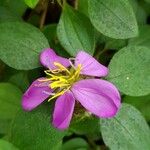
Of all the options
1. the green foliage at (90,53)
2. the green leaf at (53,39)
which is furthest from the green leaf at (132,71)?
the green leaf at (53,39)

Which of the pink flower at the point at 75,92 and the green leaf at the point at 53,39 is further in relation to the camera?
the green leaf at the point at 53,39

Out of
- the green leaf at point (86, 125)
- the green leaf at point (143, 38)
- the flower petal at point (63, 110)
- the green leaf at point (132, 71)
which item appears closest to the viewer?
the flower petal at point (63, 110)

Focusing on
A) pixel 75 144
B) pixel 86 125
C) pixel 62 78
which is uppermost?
pixel 62 78

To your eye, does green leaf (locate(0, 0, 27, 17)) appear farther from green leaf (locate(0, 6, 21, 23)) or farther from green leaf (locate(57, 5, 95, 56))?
green leaf (locate(57, 5, 95, 56))

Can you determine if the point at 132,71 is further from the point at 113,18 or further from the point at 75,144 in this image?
the point at 75,144

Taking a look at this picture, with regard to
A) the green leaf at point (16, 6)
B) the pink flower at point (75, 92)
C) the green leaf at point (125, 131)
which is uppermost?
the pink flower at point (75, 92)

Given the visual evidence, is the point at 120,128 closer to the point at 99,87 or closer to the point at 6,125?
the point at 99,87

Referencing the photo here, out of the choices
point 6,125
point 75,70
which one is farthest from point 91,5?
point 6,125

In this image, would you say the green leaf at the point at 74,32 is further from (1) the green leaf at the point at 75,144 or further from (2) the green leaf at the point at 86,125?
(1) the green leaf at the point at 75,144

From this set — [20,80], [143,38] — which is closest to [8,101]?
[20,80]
